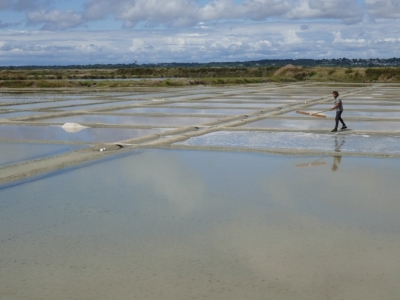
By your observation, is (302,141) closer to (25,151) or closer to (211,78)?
(25,151)

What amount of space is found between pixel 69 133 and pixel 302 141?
551 centimetres

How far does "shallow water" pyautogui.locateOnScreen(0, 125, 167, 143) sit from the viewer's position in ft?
40.9

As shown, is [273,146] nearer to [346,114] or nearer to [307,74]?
[346,114]

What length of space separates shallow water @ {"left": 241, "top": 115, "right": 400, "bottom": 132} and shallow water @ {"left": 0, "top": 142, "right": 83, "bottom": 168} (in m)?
5.43

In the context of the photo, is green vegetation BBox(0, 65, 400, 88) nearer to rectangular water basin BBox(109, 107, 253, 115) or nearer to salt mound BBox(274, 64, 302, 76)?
salt mound BBox(274, 64, 302, 76)

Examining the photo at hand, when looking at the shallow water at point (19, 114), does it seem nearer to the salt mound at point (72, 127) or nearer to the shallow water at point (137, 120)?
the shallow water at point (137, 120)

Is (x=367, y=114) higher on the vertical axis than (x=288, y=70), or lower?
higher

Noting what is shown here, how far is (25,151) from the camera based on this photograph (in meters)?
10.7

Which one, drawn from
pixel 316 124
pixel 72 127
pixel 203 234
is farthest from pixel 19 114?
pixel 203 234

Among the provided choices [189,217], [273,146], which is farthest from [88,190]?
[273,146]

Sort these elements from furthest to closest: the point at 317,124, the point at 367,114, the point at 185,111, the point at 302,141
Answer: the point at 185,111
the point at 367,114
the point at 317,124
the point at 302,141

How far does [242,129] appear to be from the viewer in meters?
13.9

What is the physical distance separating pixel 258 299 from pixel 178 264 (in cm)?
92

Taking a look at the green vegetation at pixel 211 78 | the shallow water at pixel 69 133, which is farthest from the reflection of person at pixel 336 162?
the green vegetation at pixel 211 78
